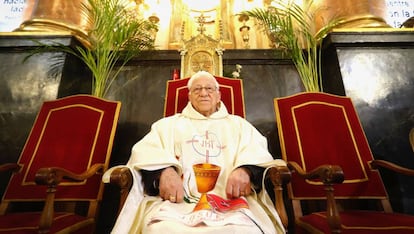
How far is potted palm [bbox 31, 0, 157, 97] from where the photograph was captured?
8.91 ft

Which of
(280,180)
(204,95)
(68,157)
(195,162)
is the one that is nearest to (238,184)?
(280,180)

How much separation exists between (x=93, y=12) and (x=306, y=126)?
2.58m

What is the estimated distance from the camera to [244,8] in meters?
4.28

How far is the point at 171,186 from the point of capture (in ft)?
4.98

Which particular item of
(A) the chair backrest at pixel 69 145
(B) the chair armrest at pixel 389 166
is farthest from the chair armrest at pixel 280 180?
(A) the chair backrest at pixel 69 145

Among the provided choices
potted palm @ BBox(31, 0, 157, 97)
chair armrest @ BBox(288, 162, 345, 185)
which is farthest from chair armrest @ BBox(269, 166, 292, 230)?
potted palm @ BBox(31, 0, 157, 97)

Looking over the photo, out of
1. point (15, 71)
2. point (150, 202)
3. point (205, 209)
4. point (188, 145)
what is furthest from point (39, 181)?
point (15, 71)

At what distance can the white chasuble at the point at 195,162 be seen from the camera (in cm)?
129

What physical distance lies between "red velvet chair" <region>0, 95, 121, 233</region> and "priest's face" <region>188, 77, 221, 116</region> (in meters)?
0.76

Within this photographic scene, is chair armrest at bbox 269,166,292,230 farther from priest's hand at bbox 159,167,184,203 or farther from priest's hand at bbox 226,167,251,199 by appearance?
priest's hand at bbox 159,167,184,203

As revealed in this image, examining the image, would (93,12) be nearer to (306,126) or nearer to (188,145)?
(188,145)

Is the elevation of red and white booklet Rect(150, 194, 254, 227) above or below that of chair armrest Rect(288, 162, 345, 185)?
below

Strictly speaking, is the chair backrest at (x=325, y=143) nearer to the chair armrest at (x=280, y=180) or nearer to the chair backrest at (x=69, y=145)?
the chair armrest at (x=280, y=180)

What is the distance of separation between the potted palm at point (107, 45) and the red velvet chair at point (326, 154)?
174cm
